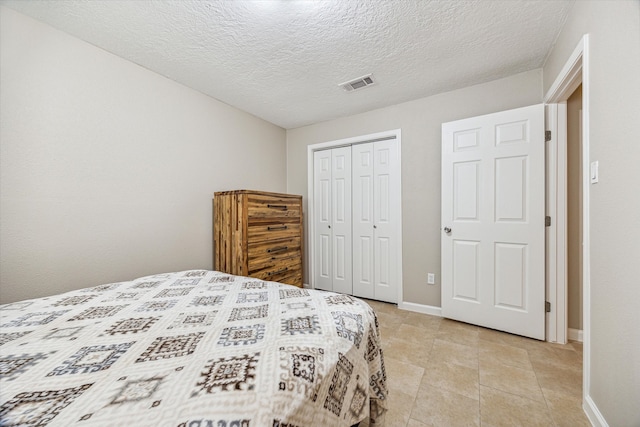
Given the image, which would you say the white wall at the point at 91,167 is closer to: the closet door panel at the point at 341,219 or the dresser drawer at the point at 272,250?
the dresser drawer at the point at 272,250

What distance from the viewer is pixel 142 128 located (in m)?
2.17

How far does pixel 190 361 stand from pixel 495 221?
261 centimetres

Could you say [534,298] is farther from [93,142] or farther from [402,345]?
[93,142]

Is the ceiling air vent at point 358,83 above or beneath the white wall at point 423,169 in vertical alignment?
above

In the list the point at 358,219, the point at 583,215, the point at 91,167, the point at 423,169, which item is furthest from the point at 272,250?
the point at 583,215

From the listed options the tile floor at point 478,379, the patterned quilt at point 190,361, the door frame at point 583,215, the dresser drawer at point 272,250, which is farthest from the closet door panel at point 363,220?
the patterned quilt at point 190,361

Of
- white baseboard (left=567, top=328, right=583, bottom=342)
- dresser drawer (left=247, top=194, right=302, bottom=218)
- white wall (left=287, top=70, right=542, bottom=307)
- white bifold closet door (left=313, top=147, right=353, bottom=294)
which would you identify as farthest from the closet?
white baseboard (left=567, top=328, right=583, bottom=342)

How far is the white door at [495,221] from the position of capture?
2148mm

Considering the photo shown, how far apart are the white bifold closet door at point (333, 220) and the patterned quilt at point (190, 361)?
6.85 ft

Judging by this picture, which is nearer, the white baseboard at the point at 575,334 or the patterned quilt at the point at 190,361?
the patterned quilt at the point at 190,361

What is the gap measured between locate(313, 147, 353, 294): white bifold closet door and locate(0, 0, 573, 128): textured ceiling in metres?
1.10

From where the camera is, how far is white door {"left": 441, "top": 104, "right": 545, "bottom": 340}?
2148mm

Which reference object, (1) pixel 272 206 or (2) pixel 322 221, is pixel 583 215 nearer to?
(1) pixel 272 206

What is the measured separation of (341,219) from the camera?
346cm
